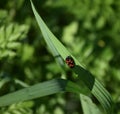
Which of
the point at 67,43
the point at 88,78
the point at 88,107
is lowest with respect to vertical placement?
the point at 67,43

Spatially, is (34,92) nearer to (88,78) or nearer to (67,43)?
(88,78)

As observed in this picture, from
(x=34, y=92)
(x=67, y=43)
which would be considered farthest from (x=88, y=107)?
(x=67, y=43)

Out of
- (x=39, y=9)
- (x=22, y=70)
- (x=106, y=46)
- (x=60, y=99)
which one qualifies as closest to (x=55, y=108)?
(x=60, y=99)

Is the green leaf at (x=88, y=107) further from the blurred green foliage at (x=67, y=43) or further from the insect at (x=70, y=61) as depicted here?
the blurred green foliage at (x=67, y=43)

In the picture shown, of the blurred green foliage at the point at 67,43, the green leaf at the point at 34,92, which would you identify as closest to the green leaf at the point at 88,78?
A: the green leaf at the point at 34,92

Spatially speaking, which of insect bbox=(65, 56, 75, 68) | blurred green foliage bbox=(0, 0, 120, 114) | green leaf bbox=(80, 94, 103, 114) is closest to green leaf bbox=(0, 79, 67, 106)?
insect bbox=(65, 56, 75, 68)

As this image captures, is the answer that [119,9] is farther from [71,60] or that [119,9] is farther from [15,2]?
[71,60]

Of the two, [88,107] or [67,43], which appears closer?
[88,107]

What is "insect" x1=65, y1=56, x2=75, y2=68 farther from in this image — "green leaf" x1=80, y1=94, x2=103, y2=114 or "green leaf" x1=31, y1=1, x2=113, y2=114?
"green leaf" x1=80, y1=94, x2=103, y2=114
